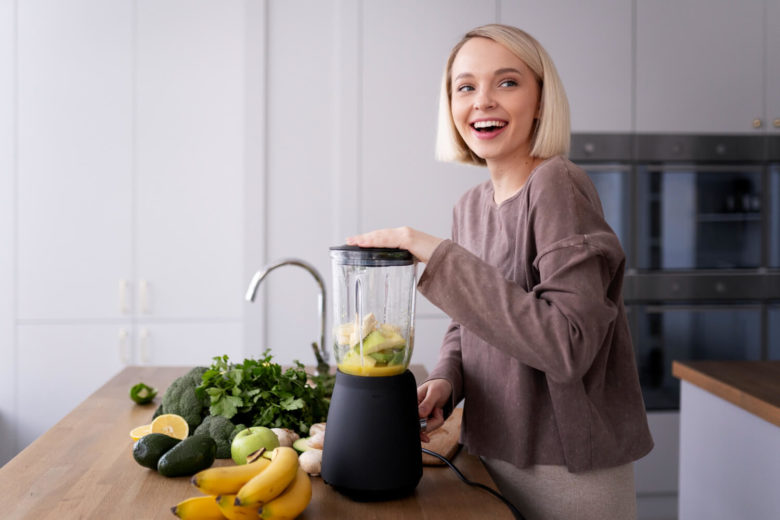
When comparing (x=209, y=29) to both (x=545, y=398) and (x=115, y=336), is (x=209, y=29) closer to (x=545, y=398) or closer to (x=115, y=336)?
(x=115, y=336)

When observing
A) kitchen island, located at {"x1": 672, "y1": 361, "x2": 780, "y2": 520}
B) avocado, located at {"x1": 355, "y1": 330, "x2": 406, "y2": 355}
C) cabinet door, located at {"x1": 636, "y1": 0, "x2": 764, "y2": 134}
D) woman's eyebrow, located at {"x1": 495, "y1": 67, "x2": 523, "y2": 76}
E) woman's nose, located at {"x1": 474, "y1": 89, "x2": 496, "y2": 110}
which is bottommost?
kitchen island, located at {"x1": 672, "y1": 361, "x2": 780, "y2": 520}

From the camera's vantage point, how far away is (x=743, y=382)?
5.95ft

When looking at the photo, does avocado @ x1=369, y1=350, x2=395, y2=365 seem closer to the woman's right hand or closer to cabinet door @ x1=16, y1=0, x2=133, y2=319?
the woman's right hand

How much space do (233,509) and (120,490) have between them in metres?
0.31

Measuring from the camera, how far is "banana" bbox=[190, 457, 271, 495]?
2.97ft

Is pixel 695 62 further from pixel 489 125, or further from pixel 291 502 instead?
pixel 291 502

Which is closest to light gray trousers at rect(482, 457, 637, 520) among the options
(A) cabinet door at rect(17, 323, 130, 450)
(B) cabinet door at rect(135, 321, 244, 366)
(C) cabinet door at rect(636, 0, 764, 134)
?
(B) cabinet door at rect(135, 321, 244, 366)

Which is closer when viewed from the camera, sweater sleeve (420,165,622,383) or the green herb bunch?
sweater sleeve (420,165,622,383)

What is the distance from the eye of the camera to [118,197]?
2.87 m

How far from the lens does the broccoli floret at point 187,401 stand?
1.37m

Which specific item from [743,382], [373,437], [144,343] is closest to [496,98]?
[373,437]

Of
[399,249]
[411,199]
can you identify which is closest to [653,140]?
[411,199]

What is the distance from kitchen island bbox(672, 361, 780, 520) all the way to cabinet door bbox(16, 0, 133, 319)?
87.7 inches

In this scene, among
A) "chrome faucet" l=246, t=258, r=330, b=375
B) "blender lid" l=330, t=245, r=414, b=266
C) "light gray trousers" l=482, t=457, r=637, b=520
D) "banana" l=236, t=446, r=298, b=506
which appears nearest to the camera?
"banana" l=236, t=446, r=298, b=506
